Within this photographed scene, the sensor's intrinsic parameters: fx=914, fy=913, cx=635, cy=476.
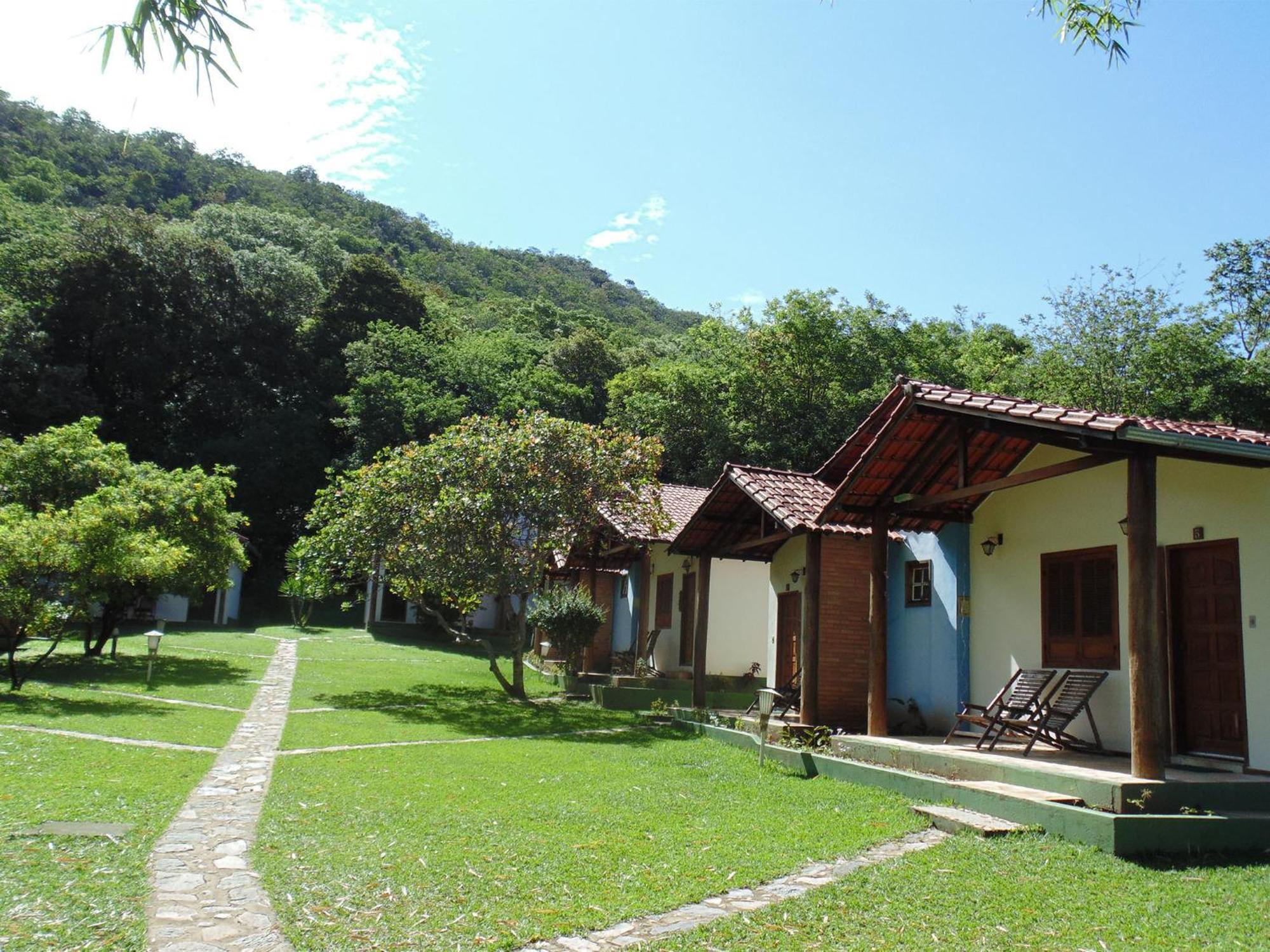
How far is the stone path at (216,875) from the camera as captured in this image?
4730 mm

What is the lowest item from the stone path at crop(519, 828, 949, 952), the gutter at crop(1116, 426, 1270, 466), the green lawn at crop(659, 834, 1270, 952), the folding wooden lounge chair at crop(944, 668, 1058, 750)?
the stone path at crop(519, 828, 949, 952)

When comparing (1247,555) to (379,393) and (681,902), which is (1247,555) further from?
(379,393)

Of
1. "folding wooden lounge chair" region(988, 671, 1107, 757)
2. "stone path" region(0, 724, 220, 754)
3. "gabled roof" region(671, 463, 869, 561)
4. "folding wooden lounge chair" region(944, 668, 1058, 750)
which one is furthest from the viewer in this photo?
"gabled roof" region(671, 463, 869, 561)

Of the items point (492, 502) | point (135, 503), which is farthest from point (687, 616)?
point (135, 503)

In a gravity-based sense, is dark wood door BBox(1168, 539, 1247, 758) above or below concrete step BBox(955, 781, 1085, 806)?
above

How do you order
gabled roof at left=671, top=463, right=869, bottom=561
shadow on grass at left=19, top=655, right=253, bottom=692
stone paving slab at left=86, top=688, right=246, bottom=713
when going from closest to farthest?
gabled roof at left=671, top=463, right=869, bottom=561
stone paving slab at left=86, top=688, right=246, bottom=713
shadow on grass at left=19, top=655, right=253, bottom=692

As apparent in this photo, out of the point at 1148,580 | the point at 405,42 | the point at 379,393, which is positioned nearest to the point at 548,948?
the point at 405,42

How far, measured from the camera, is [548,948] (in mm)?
4727

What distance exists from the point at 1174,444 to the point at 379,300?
43.5m

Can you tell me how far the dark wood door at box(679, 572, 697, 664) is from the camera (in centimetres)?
1867

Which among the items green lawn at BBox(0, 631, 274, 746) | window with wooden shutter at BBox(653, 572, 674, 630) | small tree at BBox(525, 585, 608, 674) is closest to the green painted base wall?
green lawn at BBox(0, 631, 274, 746)

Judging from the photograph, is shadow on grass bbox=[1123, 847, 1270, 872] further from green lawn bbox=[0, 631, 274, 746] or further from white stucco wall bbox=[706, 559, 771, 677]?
white stucco wall bbox=[706, 559, 771, 677]

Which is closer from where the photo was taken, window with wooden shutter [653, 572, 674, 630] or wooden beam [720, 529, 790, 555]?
wooden beam [720, 529, 790, 555]

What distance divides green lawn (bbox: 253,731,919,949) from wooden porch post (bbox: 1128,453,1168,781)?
1.90 m
